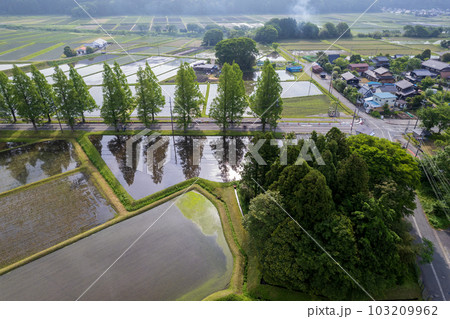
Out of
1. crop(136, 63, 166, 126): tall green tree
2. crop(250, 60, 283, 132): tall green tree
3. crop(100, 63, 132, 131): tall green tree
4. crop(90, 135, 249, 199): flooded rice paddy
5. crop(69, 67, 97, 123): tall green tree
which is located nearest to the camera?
crop(90, 135, 249, 199): flooded rice paddy

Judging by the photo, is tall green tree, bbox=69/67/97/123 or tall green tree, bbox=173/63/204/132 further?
tall green tree, bbox=69/67/97/123

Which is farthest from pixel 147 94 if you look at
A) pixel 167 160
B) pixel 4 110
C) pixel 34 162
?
pixel 4 110

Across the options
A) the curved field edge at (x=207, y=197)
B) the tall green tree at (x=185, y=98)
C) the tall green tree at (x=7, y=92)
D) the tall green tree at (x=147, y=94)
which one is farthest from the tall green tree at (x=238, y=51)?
the curved field edge at (x=207, y=197)

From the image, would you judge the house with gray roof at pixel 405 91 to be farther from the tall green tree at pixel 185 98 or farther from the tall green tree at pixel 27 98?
the tall green tree at pixel 27 98

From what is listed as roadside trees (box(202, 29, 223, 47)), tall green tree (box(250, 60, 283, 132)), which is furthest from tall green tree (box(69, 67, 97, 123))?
roadside trees (box(202, 29, 223, 47))

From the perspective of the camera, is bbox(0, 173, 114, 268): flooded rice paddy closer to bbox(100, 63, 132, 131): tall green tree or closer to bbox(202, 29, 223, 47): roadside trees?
bbox(100, 63, 132, 131): tall green tree

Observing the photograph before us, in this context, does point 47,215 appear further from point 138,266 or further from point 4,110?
point 4,110
